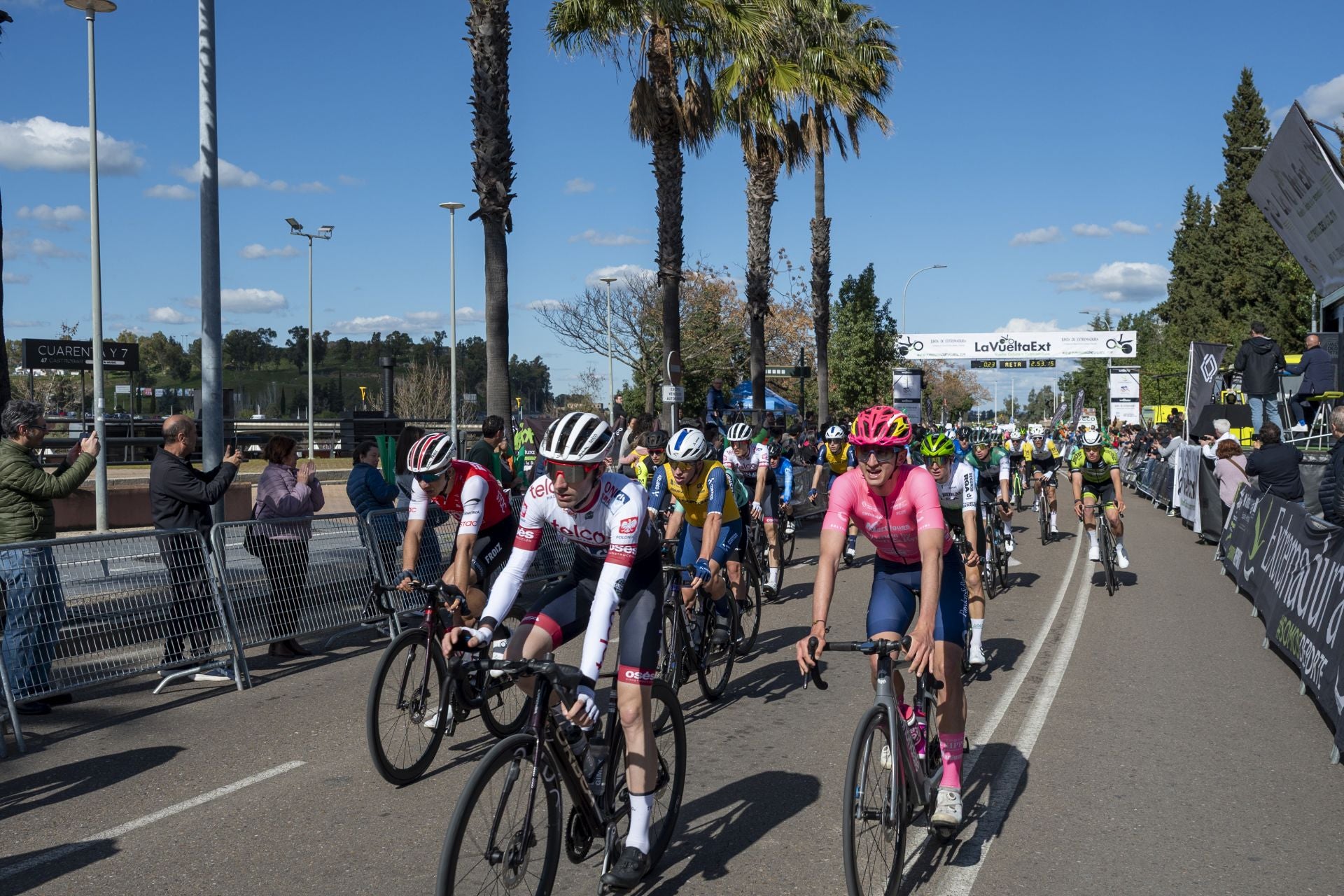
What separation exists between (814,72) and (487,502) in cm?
2177

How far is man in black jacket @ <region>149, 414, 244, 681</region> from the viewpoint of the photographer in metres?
8.12

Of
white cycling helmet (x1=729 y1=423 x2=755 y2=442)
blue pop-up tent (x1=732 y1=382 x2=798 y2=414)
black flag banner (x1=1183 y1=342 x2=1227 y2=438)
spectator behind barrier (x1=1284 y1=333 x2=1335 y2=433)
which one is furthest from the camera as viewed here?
blue pop-up tent (x1=732 y1=382 x2=798 y2=414)

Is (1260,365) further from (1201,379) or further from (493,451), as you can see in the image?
(493,451)

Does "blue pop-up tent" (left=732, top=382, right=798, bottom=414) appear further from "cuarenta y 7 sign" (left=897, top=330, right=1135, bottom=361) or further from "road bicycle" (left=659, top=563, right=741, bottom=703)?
"cuarenta y 7 sign" (left=897, top=330, right=1135, bottom=361)

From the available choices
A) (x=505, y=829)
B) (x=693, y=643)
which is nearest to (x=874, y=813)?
(x=505, y=829)

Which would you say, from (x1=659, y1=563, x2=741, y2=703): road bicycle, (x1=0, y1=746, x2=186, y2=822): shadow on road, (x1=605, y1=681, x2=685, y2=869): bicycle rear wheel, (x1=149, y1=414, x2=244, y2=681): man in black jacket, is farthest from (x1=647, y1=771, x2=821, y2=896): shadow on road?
(x1=149, y1=414, x2=244, y2=681): man in black jacket

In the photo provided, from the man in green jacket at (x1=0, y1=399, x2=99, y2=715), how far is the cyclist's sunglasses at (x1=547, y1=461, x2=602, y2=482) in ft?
14.1

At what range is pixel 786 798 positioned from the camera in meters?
5.64

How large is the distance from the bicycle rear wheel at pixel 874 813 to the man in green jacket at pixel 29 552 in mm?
5552

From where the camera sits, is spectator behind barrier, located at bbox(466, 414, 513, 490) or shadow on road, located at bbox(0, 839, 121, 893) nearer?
shadow on road, located at bbox(0, 839, 121, 893)

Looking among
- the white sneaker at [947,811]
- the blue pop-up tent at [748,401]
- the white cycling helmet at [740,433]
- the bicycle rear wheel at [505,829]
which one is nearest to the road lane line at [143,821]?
the bicycle rear wheel at [505,829]

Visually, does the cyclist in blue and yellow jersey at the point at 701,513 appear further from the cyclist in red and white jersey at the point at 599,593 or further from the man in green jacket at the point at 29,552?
the man in green jacket at the point at 29,552

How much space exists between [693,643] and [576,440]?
3.80 meters

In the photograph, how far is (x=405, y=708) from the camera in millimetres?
6066
